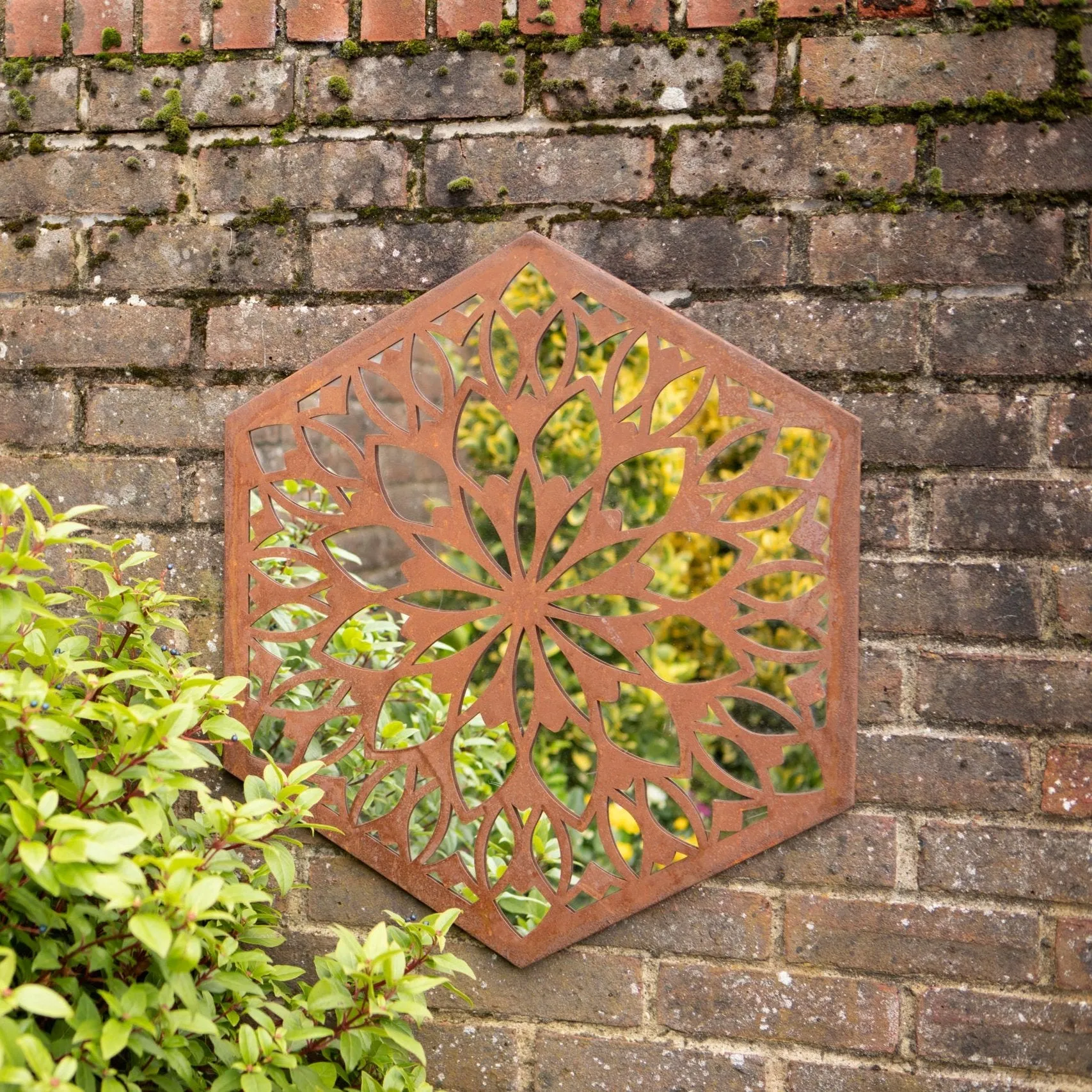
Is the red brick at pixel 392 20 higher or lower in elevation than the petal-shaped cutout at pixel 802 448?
higher

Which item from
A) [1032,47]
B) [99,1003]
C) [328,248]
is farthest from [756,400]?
[99,1003]

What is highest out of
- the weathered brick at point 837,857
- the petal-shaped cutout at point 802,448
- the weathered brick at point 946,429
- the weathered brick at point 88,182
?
the weathered brick at point 88,182

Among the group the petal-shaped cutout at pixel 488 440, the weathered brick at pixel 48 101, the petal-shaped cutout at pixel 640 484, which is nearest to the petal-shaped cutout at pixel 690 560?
the petal-shaped cutout at pixel 640 484

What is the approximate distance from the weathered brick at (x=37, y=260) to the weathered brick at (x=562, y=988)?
105 cm

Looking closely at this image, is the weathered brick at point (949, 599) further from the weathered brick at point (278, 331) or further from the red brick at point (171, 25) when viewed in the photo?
the red brick at point (171, 25)

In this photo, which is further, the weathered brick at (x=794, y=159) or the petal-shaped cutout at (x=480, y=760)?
the petal-shaped cutout at (x=480, y=760)

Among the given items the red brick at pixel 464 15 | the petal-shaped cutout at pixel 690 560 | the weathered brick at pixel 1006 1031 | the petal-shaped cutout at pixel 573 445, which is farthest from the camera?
the petal-shaped cutout at pixel 690 560

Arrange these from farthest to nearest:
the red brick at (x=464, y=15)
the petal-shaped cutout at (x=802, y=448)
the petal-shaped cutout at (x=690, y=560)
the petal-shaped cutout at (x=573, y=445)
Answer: the petal-shaped cutout at (x=802, y=448) → the petal-shaped cutout at (x=690, y=560) → the petal-shaped cutout at (x=573, y=445) → the red brick at (x=464, y=15)

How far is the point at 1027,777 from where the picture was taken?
118cm

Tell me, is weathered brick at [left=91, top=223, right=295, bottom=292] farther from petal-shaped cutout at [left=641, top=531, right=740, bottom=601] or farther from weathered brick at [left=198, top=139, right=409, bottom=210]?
petal-shaped cutout at [left=641, top=531, right=740, bottom=601]

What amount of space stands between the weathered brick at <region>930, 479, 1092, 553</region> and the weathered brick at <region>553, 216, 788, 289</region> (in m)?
0.34

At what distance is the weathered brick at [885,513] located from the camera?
47.4 inches

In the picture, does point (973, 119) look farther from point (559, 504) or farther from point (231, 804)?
point (231, 804)

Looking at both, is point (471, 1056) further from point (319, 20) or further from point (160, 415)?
point (319, 20)
